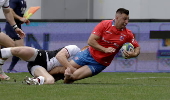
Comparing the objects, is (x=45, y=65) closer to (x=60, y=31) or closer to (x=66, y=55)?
(x=66, y=55)

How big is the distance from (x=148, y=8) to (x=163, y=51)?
3.12 metres

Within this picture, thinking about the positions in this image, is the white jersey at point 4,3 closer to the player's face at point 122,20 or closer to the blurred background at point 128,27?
the player's face at point 122,20

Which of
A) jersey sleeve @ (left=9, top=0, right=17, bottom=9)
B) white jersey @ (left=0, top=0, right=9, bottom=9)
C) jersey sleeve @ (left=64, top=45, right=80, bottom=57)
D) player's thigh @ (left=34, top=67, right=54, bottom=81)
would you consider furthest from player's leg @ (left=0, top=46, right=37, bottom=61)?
jersey sleeve @ (left=9, top=0, right=17, bottom=9)

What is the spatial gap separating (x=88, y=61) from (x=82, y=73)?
0.26m

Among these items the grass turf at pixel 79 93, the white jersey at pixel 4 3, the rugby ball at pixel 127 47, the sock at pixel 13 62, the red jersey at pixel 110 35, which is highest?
the white jersey at pixel 4 3

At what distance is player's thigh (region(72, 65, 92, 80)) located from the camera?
9.30 metres

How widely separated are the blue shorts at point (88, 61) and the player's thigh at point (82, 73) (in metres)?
0.06

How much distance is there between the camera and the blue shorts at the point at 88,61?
30.9ft

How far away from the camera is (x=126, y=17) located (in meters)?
9.14

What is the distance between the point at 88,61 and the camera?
948cm

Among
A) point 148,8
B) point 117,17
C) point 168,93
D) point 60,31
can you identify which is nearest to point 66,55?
point 117,17

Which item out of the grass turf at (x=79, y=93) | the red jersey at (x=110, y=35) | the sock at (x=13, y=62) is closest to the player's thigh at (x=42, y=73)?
the grass turf at (x=79, y=93)

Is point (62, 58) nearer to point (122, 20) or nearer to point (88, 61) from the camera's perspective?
point (88, 61)

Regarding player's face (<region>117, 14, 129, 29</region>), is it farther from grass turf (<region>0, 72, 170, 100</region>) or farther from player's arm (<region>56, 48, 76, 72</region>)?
grass turf (<region>0, 72, 170, 100</region>)
